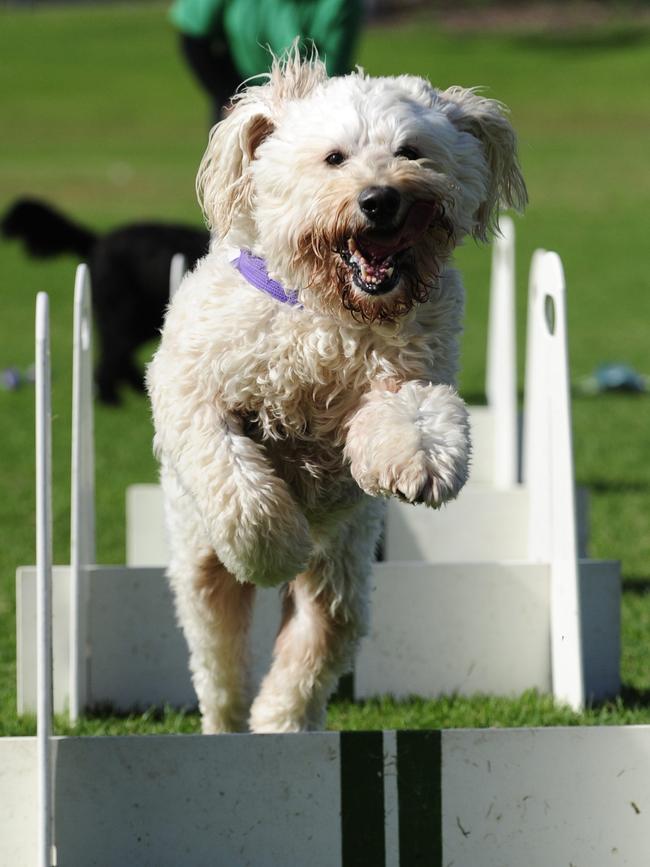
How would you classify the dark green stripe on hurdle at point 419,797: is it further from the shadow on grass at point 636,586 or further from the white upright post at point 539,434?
the shadow on grass at point 636,586

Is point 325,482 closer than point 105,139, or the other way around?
point 325,482

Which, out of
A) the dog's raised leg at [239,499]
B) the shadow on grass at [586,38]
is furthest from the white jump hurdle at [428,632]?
the shadow on grass at [586,38]

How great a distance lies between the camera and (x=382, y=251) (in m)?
3.42

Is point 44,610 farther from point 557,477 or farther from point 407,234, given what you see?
point 557,477

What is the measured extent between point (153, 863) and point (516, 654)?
1.86 metres

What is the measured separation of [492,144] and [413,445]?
0.85 meters

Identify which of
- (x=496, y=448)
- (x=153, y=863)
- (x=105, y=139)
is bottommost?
(x=153, y=863)

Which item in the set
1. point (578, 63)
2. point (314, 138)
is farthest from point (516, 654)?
point (578, 63)

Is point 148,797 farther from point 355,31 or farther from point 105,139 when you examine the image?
point 105,139

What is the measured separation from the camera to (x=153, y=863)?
354 cm

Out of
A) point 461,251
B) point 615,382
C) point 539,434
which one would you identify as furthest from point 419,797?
point 461,251

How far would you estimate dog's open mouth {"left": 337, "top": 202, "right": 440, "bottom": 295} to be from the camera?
3.39 meters

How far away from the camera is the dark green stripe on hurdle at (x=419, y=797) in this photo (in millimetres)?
3520

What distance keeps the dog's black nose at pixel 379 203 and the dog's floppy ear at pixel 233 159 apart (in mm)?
471
